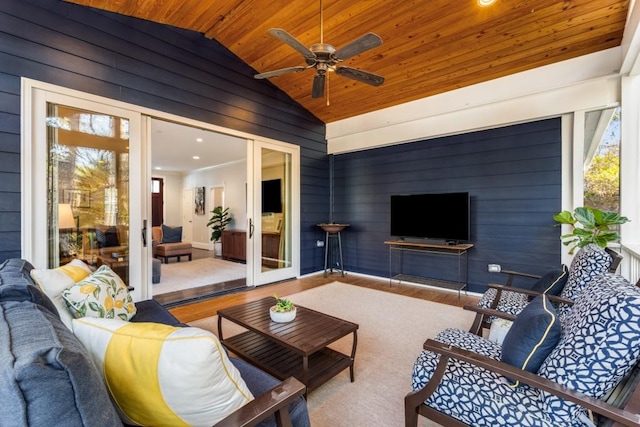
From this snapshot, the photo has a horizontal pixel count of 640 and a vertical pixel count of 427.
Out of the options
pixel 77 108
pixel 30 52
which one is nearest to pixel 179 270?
pixel 77 108

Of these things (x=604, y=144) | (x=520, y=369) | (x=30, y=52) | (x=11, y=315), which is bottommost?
(x=520, y=369)

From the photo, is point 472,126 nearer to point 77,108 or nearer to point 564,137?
point 564,137

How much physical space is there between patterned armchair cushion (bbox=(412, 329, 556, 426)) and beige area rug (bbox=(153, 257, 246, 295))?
13.5 feet

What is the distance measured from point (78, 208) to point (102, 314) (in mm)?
1906

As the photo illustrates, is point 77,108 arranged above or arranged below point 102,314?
above

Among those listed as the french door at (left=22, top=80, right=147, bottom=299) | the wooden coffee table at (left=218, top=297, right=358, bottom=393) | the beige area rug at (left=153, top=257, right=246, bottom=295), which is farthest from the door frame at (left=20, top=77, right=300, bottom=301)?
the wooden coffee table at (left=218, top=297, right=358, bottom=393)

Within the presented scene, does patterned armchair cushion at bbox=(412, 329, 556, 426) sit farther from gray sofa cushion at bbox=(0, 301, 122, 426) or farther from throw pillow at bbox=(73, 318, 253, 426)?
gray sofa cushion at bbox=(0, 301, 122, 426)

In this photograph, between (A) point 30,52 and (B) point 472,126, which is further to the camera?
(B) point 472,126

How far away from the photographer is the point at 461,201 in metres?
4.26

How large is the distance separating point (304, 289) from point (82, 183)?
10.3 ft

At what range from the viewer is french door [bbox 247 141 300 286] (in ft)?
15.4

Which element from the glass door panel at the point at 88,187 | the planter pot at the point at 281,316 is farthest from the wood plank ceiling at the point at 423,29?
the planter pot at the point at 281,316

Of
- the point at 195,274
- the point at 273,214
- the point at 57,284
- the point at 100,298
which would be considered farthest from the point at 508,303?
the point at 195,274

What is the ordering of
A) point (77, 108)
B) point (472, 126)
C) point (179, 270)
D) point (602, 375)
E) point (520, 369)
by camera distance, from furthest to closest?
point (179, 270), point (472, 126), point (77, 108), point (520, 369), point (602, 375)
